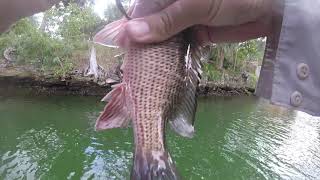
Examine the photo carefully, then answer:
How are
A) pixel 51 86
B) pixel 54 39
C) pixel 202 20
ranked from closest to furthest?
pixel 202 20 < pixel 51 86 < pixel 54 39

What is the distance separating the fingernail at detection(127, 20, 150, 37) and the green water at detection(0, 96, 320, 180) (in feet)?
23.7

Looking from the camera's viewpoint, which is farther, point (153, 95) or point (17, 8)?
point (153, 95)

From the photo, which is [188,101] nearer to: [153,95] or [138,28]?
[153,95]

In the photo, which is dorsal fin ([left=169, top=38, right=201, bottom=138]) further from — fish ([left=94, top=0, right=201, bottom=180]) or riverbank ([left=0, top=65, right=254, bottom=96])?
riverbank ([left=0, top=65, right=254, bottom=96])

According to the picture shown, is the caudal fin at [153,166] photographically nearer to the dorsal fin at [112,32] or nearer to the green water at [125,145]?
the dorsal fin at [112,32]

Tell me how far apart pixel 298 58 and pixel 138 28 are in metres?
0.57

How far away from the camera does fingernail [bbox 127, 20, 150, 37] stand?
153cm

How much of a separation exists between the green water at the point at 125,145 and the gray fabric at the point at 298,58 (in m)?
7.30

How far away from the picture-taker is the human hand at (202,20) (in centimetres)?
156

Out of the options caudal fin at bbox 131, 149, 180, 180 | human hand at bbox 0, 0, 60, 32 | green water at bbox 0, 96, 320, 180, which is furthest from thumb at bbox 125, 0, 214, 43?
green water at bbox 0, 96, 320, 180


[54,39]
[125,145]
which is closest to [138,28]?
[125,145]

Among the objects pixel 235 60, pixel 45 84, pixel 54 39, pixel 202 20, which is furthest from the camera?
pixel 235 60

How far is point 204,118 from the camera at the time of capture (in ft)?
64.9

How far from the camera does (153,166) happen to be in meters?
1.59
